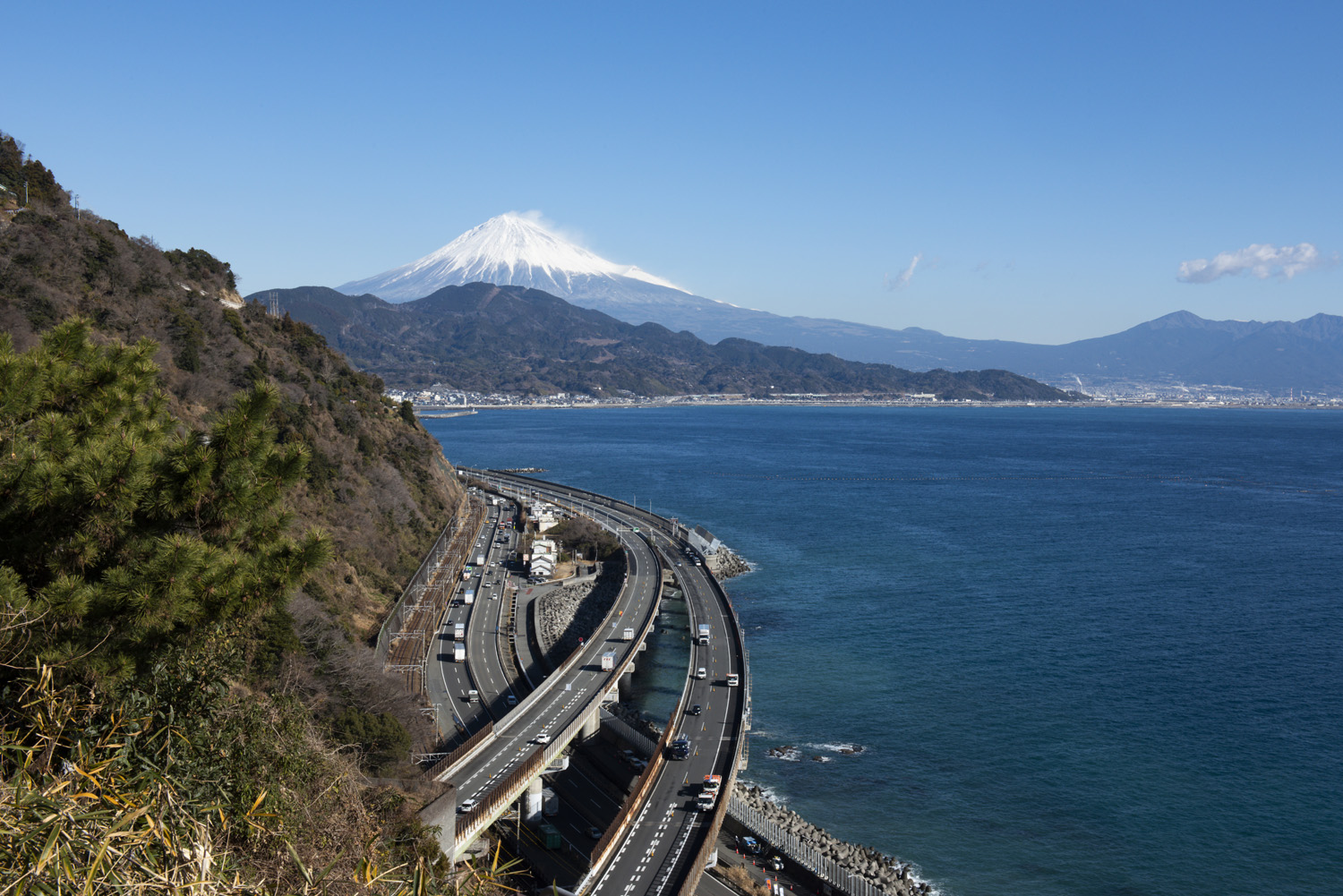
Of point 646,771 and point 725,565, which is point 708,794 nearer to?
point 646,771

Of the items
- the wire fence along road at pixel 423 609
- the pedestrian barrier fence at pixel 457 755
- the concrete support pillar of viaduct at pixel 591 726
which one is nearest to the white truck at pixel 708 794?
the concrete support pillar of viaduct at pixel 591 726

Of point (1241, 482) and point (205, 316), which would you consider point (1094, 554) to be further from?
point (205, 316)

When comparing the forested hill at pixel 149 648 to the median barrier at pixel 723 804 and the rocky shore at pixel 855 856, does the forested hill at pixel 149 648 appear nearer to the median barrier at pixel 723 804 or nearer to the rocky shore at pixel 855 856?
the median barrier at pixel 723 804

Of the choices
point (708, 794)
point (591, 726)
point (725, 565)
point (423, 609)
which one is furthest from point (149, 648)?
point (725, 565)

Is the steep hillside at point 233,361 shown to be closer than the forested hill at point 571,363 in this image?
Yes

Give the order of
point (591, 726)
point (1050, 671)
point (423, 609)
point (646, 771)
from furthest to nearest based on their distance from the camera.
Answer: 1. point (423, 609)
2. point (1050, 671)
3. point (591, 726)
4. point (646, 771)

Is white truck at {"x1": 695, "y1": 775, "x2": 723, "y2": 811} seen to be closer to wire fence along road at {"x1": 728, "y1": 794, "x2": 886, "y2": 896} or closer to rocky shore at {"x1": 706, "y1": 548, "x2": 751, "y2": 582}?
wire fence along road at {"x1": 728, "y1": 794, "x2": 886, "y2": 896}
